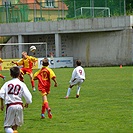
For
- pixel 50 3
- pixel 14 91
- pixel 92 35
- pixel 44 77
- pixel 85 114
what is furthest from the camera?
pixel 50 3

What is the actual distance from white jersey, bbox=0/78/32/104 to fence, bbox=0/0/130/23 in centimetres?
4324

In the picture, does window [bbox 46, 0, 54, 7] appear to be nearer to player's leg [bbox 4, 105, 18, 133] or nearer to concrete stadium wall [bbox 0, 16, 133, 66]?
concrete stadium wall [bbox 0, 16, 133, 66]

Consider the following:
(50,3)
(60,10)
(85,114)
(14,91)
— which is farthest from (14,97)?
(50,3)

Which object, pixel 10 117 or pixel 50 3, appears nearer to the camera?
pixel 10 117

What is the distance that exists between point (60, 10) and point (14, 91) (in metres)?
47.6

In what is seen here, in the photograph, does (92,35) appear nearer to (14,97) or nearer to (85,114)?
(85,114)

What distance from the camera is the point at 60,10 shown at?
57125 mm

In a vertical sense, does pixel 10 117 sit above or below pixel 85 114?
above

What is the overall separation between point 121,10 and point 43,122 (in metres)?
40.7

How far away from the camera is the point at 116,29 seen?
51.7 meters

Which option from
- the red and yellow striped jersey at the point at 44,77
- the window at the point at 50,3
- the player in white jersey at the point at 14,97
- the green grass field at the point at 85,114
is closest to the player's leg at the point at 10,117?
the player in white jersey at the point at 14,97

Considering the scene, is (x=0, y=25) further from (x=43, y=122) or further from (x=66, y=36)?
(x=43, y=122)

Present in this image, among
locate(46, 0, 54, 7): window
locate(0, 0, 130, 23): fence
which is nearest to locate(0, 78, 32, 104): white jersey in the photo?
locate(0, 0, 130, 23): fence

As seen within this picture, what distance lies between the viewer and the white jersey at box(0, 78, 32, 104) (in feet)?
32.6
